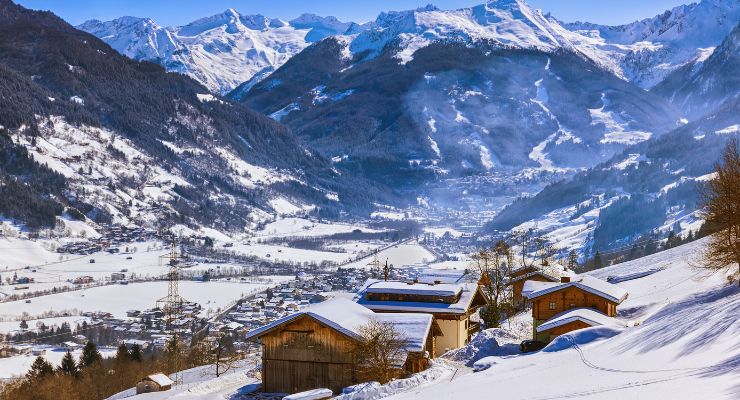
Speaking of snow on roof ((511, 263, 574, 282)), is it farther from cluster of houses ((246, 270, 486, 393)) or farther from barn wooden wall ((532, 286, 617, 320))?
cluster of houses ((246, 270, 486, 393))

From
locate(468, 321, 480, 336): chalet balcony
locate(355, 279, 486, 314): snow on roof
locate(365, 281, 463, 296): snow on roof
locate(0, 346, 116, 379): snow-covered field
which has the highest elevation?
locate(365, 281, 463, 296): snow on roof

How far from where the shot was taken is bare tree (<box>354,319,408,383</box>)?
1597 inches

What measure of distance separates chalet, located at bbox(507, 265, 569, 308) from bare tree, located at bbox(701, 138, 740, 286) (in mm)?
27112

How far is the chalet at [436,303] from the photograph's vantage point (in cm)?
5775

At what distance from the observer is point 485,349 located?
48062 mm

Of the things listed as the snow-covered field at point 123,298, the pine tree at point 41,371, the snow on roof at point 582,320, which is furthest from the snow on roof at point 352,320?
the snow-covered field at point 123,298

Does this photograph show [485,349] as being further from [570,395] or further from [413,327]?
[570,395]

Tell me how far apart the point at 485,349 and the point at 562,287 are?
1130 centimetres

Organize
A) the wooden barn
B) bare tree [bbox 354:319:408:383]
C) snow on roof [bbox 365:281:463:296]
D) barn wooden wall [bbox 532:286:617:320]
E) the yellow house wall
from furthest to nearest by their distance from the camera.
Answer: the wooden barn
snow on roof [bbox 365:281:463:296]
the yellow house wall
barn wooden wall [bbox 532:286:617:320]
bare tree [bbox 354:319:408:383]

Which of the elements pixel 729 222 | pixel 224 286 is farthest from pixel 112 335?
pixel 729 222

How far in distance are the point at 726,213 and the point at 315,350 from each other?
82.8ft

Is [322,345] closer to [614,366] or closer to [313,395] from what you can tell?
[313,395]

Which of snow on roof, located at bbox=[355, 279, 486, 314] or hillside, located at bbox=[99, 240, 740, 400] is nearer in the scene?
hillside, located at bbox=[99, 240, 740, 400]

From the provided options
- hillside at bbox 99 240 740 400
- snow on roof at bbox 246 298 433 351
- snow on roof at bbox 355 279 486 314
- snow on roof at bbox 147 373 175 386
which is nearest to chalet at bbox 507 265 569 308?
snow on roof at bbox 355 279 486 314
